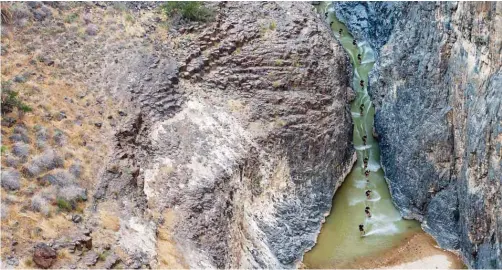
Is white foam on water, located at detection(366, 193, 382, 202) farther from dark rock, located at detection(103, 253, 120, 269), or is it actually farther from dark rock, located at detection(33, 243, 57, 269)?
dark rock, located at detection(33, 243, 57, 269)

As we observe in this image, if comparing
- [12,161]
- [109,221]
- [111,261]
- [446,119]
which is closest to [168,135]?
[109,221]

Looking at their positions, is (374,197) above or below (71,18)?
below

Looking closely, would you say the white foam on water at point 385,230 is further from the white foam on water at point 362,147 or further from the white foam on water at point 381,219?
the white foam on water at point 362,147

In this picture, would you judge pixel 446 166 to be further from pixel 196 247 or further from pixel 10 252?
pixel 10 252

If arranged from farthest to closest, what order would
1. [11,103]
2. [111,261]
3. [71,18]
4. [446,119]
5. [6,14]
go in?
[71,18]
[446,119]
[6,14]
[11,103]
[111,261]

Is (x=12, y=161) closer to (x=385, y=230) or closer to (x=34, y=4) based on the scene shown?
(x=34, y=4)

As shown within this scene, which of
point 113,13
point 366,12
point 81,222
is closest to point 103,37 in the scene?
point 113,13

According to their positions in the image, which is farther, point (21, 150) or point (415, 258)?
point (415, 258)

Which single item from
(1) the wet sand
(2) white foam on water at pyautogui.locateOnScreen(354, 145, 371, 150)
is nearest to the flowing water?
(2) white foam on water at pyautogui.locateOnScreen(354, 145, 371, 150)
